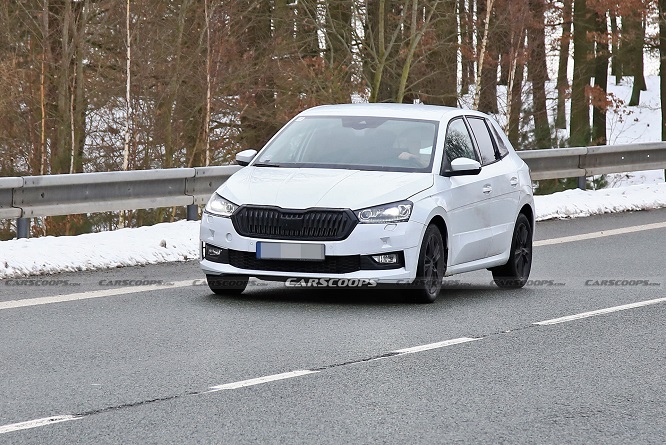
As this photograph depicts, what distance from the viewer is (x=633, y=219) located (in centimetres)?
1838

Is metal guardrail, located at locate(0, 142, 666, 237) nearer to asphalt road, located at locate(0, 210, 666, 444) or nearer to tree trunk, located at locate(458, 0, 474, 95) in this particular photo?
asphalt road, located at locate(0, 210, 666, 444)

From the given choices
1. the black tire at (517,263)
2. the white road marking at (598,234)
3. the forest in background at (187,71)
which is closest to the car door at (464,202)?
the black tire at (517,263)

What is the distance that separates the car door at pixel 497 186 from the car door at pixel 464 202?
7cm

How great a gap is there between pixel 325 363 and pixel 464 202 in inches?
136

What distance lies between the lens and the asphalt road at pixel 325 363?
240 inches

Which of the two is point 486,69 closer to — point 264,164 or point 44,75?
point 44,75

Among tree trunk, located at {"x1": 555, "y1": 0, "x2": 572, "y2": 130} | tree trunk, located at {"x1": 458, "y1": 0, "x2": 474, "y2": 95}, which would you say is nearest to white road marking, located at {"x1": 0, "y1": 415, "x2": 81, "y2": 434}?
tree trunk, located at {"x1": 458, "y1": 0, "x2": 474, "y2": 95}

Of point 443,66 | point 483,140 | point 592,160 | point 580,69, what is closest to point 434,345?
point 483,140

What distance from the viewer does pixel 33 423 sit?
602 cm

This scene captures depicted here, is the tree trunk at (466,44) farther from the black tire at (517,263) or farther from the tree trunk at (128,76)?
the black tire at (517,263)

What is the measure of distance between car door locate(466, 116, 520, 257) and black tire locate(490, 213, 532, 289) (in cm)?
18

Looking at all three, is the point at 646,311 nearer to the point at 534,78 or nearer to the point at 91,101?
the point at 91,101

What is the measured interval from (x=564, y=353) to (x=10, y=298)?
4417mm

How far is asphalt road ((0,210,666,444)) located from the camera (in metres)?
6.09
